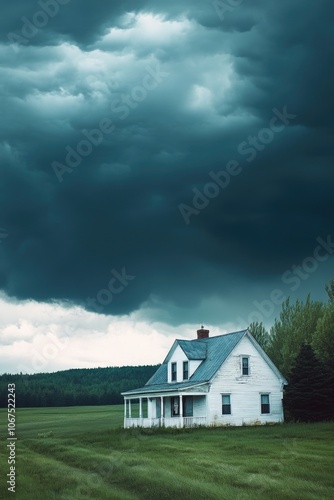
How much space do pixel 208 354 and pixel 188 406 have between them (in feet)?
15.4

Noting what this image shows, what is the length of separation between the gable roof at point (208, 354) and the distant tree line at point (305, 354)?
11.5 ft

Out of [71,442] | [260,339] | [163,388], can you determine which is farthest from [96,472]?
[260,339]

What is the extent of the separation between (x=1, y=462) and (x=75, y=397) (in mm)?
121953

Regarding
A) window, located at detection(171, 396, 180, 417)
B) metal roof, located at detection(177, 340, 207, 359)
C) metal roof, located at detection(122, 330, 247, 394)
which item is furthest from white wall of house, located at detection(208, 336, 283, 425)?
window, located at detection(171, 396, 180, 417)

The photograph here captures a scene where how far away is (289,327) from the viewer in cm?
6525

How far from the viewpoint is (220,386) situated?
46844 mm

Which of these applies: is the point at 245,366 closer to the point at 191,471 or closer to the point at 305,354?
the point at 305,354

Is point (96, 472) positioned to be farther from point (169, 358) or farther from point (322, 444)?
point (169, 358)

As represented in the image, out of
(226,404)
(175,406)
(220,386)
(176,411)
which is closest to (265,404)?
(226,404)

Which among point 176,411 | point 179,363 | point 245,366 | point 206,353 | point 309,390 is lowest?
point 176,411

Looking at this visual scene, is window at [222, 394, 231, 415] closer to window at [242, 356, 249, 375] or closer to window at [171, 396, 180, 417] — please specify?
window at [242, 356, 249, 375]

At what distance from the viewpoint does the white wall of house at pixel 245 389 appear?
4650cm

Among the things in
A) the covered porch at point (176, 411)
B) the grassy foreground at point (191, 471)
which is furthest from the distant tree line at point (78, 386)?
the grassy foreground at point (191, 471)

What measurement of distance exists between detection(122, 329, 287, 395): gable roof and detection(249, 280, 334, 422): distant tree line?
352 cm
